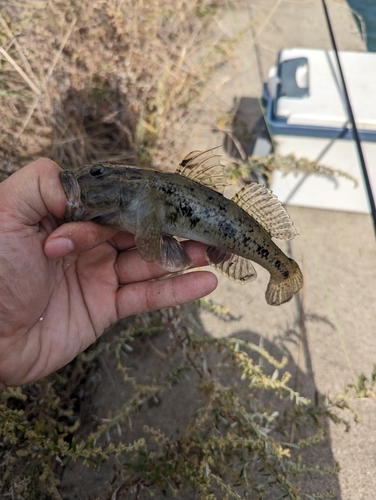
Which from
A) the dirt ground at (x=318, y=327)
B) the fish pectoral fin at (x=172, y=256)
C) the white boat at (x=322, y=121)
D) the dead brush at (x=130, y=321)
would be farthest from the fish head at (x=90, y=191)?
the white boat at (x=322, y=121)

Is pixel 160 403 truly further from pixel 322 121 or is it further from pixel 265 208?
pixel 322 121

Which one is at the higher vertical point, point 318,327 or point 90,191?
point 90,191

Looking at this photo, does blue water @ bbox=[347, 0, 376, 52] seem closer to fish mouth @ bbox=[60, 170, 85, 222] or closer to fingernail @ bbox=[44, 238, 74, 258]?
fish mouth @ bbox=[60, 170, 85, 222]

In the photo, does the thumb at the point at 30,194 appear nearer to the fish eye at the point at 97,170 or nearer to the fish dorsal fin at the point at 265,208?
the fish eye at the point at 97,170

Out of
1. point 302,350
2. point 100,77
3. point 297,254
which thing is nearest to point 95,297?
point 302,350

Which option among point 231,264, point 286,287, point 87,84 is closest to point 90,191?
point 231,264

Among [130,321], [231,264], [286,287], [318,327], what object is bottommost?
[318,327]
